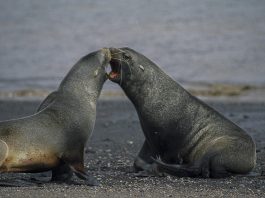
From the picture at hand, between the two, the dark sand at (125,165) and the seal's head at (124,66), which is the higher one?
the seal's head at (124,66)

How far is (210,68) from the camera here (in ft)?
68.7

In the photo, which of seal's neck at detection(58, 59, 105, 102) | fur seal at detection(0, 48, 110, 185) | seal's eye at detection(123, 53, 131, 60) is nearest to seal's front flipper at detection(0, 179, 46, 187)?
fur seal at detection(0, 48, 110, 185)

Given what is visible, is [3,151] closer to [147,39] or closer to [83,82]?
[83,82]

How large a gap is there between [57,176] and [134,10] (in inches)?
992

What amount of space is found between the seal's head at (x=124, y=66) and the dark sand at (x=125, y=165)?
95 centimetres

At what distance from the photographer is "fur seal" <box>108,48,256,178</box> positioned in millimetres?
9984

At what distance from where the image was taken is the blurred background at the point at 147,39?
19484 millimetres

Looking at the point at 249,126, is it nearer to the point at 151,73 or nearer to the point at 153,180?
the point at 151,73

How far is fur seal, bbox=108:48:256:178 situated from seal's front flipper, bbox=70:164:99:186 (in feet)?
3.20

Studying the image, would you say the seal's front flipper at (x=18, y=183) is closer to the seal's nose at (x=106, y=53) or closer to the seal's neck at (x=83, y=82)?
the seal's neck at (x=83, y=82)

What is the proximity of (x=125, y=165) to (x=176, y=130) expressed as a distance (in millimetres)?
753

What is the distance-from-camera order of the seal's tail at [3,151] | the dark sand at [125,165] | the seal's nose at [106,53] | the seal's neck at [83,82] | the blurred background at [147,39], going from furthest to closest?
1. the blurred background at [147,39]
2. the seal's nose at [106,53]
3. the seal's neck at [83,82]
4. the seal's tail at [3,151]
5. the dark sand at [125,165]

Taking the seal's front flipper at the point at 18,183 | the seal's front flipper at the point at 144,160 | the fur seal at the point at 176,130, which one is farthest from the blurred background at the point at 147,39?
the seal's front flipper at the point at 18,183

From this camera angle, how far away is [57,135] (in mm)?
9227
